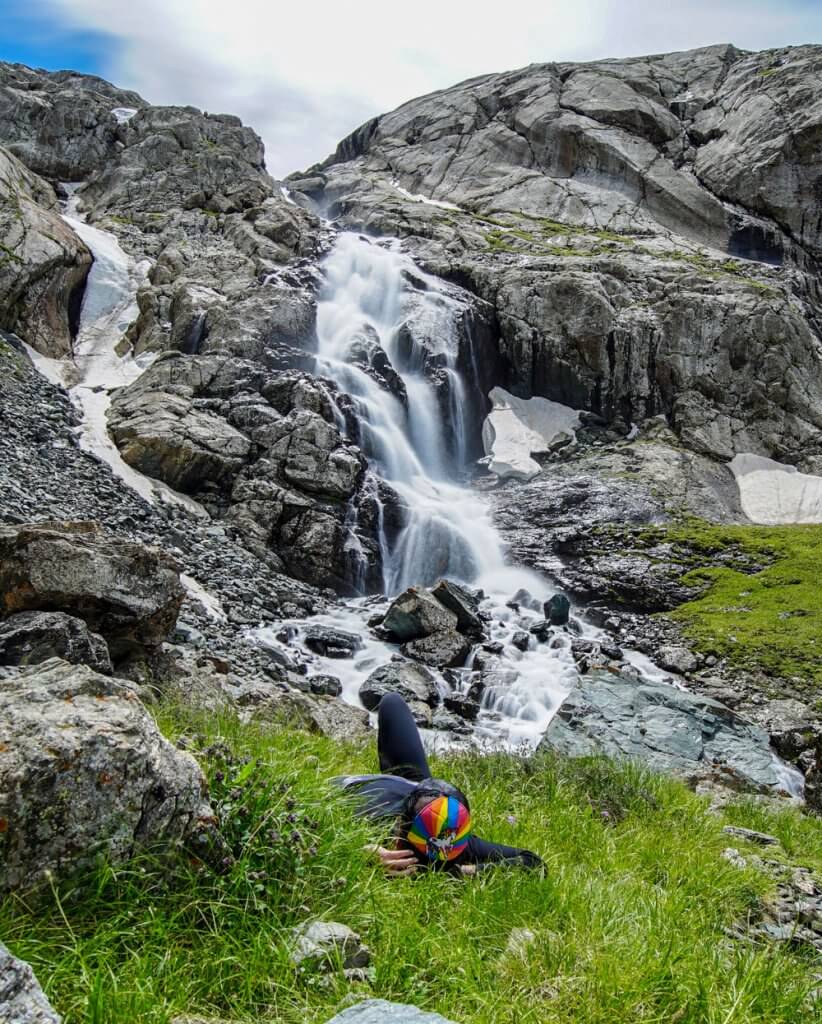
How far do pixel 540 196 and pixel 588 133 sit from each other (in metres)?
11.1

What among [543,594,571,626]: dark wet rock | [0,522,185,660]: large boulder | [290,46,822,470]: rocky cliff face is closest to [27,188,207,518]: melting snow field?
[0,522,185,660]: large boulder

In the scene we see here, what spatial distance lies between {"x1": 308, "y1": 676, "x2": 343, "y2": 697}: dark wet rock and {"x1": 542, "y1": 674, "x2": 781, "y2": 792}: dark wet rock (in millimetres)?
5880

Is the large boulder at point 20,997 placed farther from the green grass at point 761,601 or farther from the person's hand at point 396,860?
the green grass at point 761,601

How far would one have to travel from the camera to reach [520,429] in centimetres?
4356

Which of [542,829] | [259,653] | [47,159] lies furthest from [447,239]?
[542,829]

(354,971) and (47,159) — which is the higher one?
(47,159)

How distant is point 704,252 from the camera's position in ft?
210

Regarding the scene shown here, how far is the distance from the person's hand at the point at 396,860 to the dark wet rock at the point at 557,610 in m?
21.4

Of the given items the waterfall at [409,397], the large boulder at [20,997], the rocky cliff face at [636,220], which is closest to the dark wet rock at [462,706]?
the waterfall at [409,397]

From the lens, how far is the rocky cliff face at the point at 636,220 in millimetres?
45812

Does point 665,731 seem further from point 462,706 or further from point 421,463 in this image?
point 421,463

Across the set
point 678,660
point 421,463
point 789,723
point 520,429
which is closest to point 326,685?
point 678,660

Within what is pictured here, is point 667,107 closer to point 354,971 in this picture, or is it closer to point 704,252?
point 704,252

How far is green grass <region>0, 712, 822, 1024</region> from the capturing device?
2.50 m
